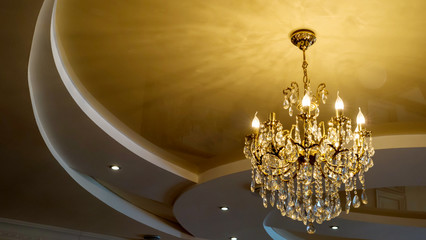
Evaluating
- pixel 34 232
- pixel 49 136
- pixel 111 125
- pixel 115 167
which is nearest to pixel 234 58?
pixel 111 125

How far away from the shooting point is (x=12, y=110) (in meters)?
3.66

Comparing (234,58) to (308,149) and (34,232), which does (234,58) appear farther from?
(34,232)

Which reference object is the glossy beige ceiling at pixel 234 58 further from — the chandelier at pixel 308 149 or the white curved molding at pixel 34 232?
the white curved molding at pixel 34 232

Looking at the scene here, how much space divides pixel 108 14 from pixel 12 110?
1.24 m

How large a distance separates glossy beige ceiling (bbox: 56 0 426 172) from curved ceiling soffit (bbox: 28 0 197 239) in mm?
190

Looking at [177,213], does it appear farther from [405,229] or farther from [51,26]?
[51,26]

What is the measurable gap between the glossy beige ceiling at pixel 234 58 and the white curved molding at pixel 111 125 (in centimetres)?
7

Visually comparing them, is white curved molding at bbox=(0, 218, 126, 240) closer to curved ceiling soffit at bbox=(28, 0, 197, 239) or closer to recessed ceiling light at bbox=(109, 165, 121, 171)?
curved ceiling soffit at bbox=(28, 0, 197, 239)

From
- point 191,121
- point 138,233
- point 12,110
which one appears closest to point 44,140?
point 12,110

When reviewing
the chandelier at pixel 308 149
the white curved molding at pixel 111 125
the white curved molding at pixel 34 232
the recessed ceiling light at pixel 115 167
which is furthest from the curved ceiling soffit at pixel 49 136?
the chandelier at pixel 308 149

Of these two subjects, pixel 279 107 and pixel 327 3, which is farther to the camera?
pixel 279 107

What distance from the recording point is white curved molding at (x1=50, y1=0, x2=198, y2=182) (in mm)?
3447

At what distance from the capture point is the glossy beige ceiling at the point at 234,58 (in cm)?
294

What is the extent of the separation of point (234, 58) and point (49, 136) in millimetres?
2021
